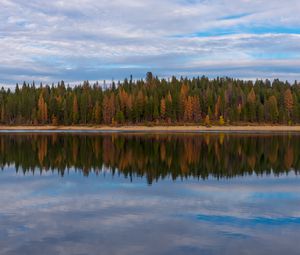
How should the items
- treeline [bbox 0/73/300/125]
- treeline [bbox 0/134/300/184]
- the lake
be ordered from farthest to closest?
treeline [bbox 0/73/300/125] → treeline [bbox 0/134/300/184] → the lake

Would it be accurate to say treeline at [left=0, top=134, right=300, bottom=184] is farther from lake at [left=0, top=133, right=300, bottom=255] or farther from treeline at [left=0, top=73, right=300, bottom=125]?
treeline at [left=0, top=73, right=300, bottom=125]

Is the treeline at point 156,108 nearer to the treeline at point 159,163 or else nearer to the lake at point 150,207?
the treeline at point 159,163

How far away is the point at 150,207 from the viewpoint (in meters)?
21.3

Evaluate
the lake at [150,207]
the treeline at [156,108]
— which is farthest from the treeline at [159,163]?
the treeline at [156,108]

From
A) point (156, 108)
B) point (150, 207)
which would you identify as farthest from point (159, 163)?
point (156, 108)

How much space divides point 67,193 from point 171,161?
54.9 ft

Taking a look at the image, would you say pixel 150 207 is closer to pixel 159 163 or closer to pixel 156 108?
pixel 159 163

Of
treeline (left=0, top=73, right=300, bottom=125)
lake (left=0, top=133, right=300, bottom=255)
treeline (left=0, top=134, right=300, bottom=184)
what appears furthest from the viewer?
treeline (left=0, top=73, right=300, bottom=125)

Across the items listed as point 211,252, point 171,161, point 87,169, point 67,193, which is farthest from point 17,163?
point 211,252

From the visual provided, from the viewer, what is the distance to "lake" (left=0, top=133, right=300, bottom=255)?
50.8ft

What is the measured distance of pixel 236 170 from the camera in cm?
3522

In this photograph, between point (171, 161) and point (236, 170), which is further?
point (171, 161)

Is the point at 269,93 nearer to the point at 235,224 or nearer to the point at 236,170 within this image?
the point at 236,170

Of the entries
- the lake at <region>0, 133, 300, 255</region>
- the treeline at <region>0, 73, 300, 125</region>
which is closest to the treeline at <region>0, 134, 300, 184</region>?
the lake at <region>0, 133, 300, 255</region>
